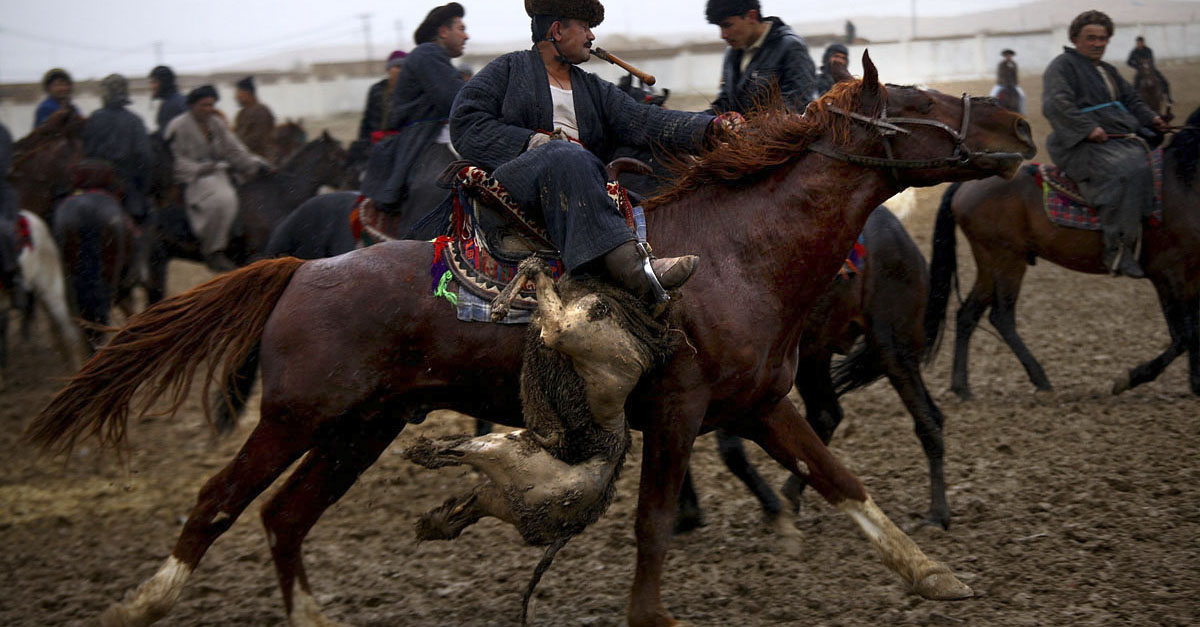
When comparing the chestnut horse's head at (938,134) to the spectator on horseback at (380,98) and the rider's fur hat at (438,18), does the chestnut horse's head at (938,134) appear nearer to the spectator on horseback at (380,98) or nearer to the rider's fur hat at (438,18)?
the rider's fur hat at (438,18)

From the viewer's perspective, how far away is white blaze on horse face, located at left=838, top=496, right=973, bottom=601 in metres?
3.79

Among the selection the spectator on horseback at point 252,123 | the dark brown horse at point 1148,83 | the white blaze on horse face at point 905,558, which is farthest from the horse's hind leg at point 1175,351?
the spectator on horseback at point 252,123

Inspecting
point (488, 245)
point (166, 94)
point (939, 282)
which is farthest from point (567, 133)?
point (166, 94)

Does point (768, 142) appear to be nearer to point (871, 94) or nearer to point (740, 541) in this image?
point (871, 94)

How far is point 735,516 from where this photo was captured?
17.4 feet

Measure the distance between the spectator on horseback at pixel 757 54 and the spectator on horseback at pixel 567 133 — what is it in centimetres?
121

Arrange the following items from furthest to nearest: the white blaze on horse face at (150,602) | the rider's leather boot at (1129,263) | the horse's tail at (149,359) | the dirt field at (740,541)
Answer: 1. the rider's leather boot at (1129,263)
2. the dirt field at (740,541)
3. the horse's tail at (149,359)
4. the white blaze on horse face at (150,602)

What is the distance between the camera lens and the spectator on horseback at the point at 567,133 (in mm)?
3441

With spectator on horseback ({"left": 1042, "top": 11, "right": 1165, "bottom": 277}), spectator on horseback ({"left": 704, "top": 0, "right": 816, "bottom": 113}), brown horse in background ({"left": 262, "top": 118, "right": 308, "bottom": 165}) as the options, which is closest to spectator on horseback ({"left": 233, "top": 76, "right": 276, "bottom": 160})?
brown horse in background ({"left": 262, "top": 118, "right": 308, "bottom": 165})

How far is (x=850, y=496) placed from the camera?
391cm

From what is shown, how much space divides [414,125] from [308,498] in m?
2.95

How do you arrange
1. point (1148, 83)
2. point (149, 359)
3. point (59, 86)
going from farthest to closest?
point (1148, 83)
point (59, 86)
point (149, 359)

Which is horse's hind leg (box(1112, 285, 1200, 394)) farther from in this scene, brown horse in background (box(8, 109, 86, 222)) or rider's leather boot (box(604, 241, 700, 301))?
brown horse in background (box(8, 109, 86, 222))

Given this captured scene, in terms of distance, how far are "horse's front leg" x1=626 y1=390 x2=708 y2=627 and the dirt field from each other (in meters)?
0.46
